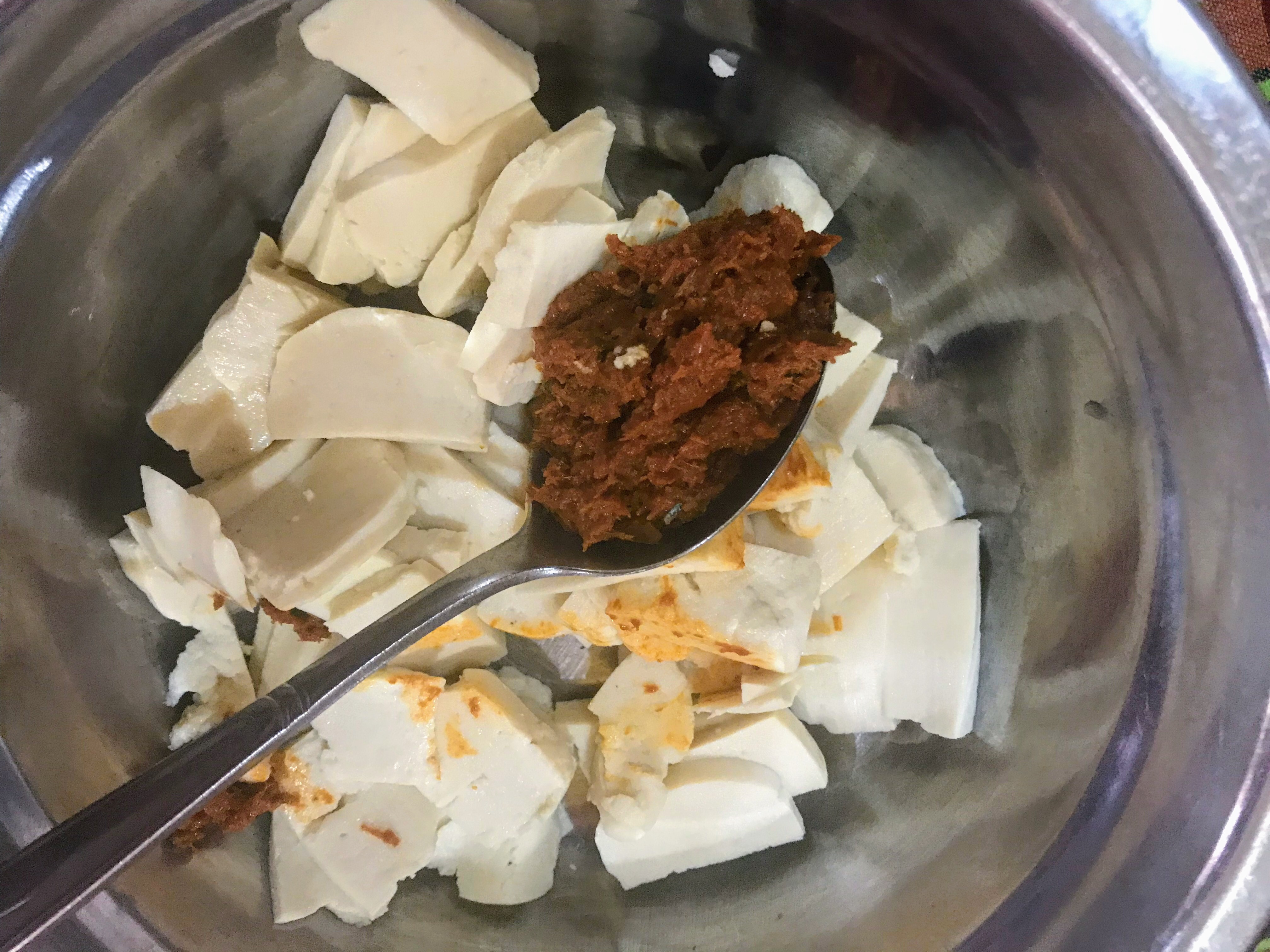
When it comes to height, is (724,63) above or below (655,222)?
above

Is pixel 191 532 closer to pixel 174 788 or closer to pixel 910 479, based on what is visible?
pixel 174 788

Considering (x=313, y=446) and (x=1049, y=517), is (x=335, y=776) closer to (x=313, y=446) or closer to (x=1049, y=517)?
(x=313, y=446)

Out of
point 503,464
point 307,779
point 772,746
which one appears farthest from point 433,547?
point 772,746

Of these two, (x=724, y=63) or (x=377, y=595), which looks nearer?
(x=724, y=63)

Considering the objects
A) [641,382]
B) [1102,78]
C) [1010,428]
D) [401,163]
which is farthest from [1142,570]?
[401,163]

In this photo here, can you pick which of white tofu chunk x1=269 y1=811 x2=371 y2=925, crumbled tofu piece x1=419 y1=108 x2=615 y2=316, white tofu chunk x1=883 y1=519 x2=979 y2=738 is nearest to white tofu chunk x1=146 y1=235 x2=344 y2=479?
crumbled tofu piece x1=419 y1=108 x2=615 y2=316

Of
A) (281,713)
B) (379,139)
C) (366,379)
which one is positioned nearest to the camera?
(281,713)
